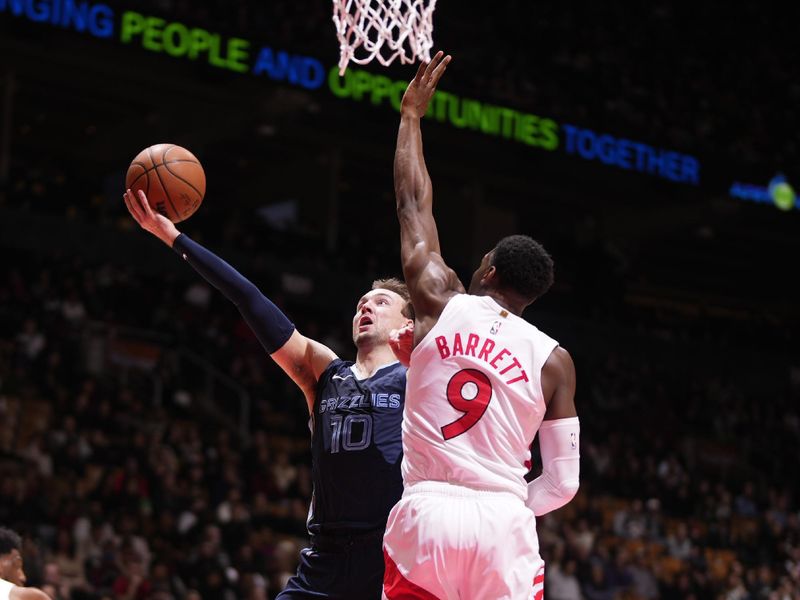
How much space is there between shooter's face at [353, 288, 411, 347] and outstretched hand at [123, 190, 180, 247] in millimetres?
799

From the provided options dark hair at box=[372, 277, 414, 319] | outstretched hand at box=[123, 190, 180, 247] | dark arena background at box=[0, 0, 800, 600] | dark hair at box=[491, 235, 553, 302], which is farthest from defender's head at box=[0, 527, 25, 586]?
dark arena background at box=[0, 0, 800, 600]

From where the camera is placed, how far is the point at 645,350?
22344 millimetres

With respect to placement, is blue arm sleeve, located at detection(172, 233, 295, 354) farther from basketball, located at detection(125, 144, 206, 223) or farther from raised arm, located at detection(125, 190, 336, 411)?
basketball, located at detection(125, 144, 206, 223)

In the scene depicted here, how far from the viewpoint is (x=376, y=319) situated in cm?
487

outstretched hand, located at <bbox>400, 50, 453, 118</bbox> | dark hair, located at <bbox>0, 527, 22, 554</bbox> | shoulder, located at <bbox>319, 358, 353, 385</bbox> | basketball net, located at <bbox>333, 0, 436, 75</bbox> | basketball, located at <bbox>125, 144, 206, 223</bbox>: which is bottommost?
dark hair, located at <bbox>0, 527, 22, 554</bbox>

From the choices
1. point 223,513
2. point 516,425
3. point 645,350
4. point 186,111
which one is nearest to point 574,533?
point 223,513

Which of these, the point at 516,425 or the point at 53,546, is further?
the point at 53,546

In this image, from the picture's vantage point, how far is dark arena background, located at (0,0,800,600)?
41.3 feet

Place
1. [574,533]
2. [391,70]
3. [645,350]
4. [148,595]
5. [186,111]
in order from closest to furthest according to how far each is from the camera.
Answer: [148,595] < [574,533] < [391,70] < [186,111] < [645,350]

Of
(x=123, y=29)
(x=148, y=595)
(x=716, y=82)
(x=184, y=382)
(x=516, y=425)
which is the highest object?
(x=716, y=82)

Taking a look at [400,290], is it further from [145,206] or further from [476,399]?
[476,399]

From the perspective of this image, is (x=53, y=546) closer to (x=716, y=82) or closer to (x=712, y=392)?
(x=712, y=392)

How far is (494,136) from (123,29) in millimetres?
5997

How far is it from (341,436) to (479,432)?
109 cm
